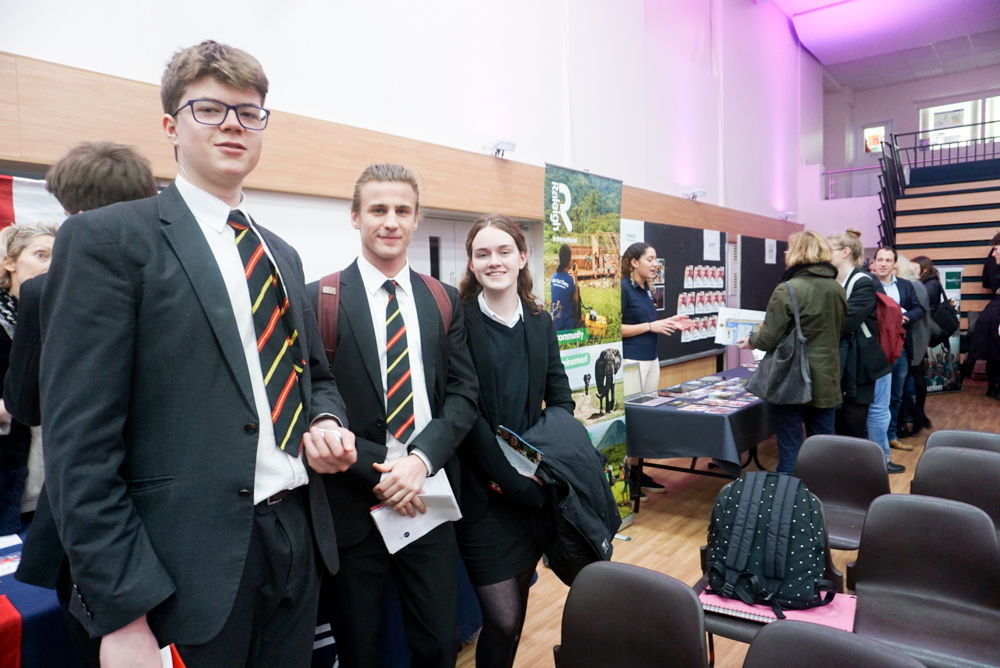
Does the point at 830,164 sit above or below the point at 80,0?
above

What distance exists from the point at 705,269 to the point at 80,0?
551 centimetres

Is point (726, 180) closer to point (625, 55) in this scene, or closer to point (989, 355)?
point (625, 55)

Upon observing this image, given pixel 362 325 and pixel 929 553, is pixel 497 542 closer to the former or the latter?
pixel 362 325

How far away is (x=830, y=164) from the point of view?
575 inches

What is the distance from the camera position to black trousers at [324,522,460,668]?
1524mm

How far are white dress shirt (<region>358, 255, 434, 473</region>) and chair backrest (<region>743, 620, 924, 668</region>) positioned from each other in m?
0.94

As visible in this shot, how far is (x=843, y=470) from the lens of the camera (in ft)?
9.43

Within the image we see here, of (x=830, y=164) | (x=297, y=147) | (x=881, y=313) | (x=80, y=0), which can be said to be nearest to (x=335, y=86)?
(x=297, y=147)

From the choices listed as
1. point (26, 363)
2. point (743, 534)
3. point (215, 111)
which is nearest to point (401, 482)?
point (26, 363)

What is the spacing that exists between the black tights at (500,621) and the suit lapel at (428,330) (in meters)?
0.61

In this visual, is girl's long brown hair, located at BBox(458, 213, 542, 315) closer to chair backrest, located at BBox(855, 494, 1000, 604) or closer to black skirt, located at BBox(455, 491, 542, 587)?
black skirt, located at BBox(455, 491, 542, 587)

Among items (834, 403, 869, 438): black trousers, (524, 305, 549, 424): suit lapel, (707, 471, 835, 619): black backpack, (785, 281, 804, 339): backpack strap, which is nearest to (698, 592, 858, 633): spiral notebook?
(707, 471, 835, 619): black backpack

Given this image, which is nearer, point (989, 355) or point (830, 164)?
point (989, 355)

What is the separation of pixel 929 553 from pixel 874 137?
1464cm
